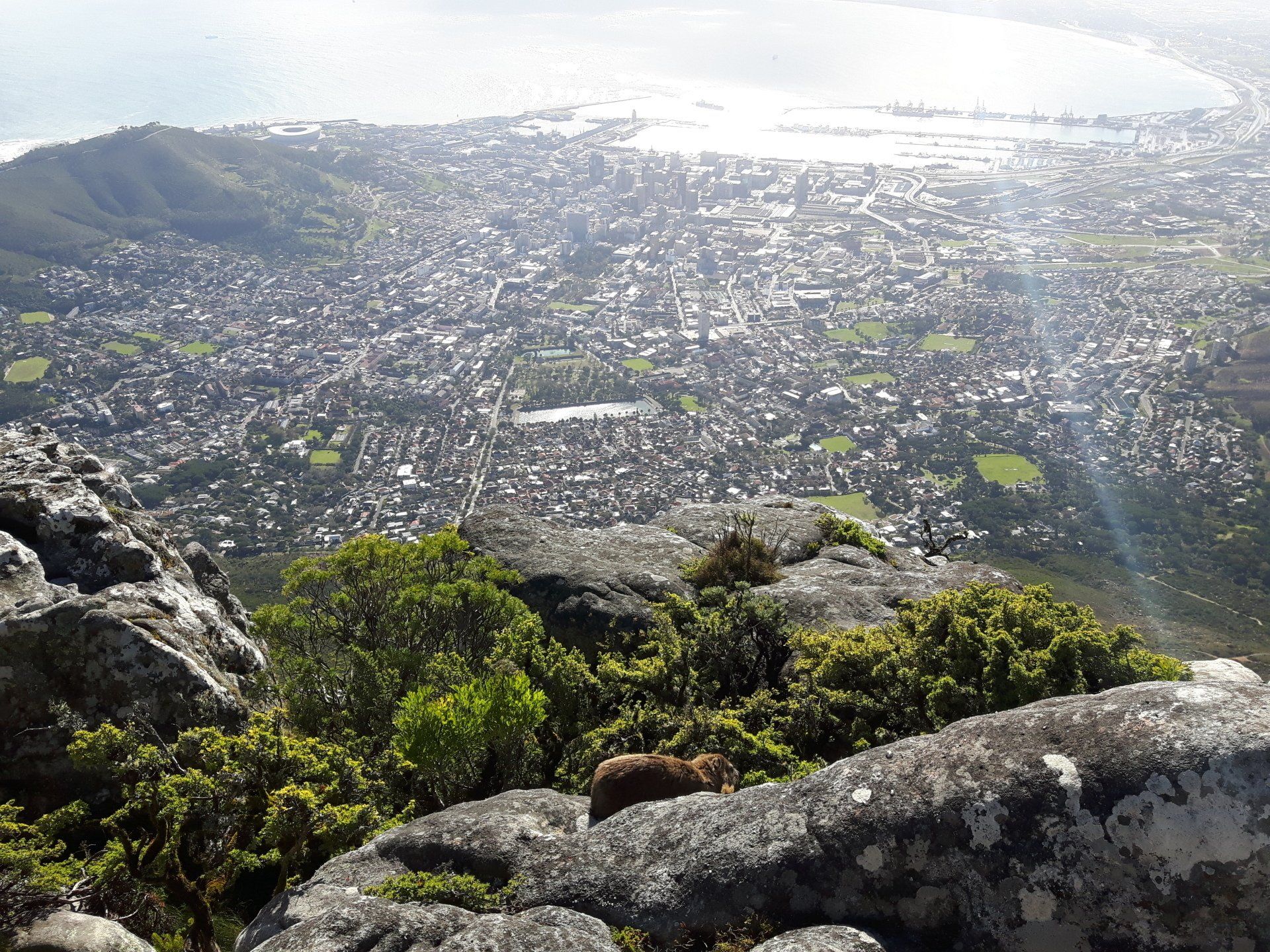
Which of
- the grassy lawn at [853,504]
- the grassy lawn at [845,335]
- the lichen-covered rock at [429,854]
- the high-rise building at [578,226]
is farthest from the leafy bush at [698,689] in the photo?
the high-rise building at [578,226]

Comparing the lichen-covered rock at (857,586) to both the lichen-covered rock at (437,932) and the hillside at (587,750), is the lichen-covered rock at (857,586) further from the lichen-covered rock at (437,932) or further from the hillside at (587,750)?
the lichen-covered rock at (437,932)

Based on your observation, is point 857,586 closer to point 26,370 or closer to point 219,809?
point 219,809

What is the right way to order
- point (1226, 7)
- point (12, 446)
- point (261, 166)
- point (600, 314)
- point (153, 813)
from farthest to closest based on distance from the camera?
1. point (1226, 7)
2. point (261, 166)
3. point (600, 314)
4. point (12, 446)
5. point (153, 813)

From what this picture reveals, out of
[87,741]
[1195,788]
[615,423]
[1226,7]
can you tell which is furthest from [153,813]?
[1226,7]

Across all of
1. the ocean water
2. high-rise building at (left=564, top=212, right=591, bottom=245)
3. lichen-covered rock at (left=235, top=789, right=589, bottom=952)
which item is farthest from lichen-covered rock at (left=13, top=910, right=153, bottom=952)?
the ocean water

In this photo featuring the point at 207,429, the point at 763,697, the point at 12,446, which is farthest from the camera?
the point at 207,429

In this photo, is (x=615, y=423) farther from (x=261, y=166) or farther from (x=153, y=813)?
(x=261, y=166)
